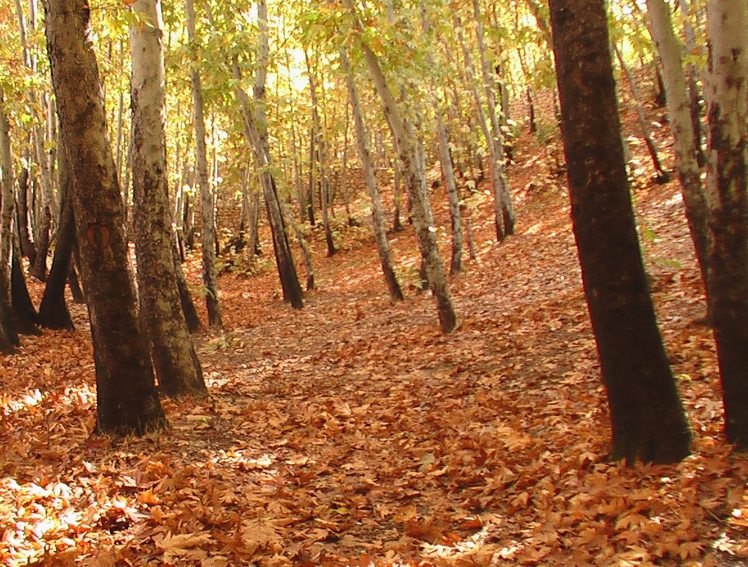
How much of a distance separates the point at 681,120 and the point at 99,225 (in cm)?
608

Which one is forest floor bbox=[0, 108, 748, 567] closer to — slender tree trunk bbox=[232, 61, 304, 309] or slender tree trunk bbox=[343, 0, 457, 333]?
slender tree trunk bbox=[343, 0, 457, 333]

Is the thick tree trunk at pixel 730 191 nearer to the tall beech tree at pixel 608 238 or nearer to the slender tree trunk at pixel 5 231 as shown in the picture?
the tall beech tree at pixel 608 238

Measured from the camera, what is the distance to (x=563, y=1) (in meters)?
4.18

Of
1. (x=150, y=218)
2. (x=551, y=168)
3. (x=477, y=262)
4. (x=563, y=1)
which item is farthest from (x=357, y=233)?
(x=563, y=1)

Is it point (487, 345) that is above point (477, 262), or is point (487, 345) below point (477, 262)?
below

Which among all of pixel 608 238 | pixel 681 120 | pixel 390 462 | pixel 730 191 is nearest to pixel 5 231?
pixel 390 462

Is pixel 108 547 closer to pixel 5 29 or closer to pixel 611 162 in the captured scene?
pixel 611 162

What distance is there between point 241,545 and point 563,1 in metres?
4.00

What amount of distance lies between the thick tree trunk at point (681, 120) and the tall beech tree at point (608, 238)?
289 cm

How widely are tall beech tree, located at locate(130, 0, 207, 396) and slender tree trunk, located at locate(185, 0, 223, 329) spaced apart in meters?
6.12

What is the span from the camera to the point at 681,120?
7.10 m

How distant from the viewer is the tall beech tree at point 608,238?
13.7 ft

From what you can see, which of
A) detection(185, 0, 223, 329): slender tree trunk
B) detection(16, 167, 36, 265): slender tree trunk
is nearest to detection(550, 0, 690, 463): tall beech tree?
detection(185, 0, 223, 329): slender tree trunk

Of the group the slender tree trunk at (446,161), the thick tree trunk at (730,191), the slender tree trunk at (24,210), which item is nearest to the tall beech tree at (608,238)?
the thick tree trunk at (730,191)
